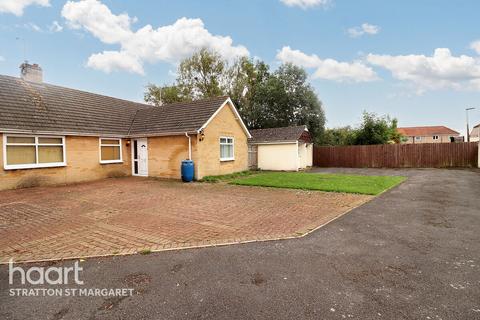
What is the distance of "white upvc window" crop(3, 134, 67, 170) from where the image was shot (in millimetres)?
12297

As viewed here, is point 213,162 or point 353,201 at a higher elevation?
point 213,162

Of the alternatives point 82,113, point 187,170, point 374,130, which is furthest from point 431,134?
point 82,113

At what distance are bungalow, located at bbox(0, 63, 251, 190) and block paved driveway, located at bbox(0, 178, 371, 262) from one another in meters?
2.37

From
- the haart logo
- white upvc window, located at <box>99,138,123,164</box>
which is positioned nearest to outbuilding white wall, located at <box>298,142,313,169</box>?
white upvc window, located at <box>99,138,123,164</box>

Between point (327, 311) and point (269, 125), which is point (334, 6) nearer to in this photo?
point (327, 311)

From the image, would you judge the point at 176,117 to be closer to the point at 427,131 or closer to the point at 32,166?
the point at 32,166

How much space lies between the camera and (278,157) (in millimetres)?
22578

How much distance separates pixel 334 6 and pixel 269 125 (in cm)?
2259

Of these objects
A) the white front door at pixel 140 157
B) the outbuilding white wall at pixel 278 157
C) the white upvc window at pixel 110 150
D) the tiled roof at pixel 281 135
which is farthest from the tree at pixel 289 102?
the white upvc window at pixel 110 150

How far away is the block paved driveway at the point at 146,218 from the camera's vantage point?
531cm

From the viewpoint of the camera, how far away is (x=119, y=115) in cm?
1880

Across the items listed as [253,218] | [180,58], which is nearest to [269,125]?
[180,58]

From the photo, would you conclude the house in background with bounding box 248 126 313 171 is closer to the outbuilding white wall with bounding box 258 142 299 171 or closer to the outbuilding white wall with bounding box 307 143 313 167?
the outbuilding white wall with bounding box 258 142 299 171

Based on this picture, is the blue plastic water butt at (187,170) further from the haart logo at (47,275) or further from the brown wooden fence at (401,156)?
the brown wooden fence at (401,156)
